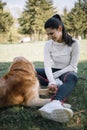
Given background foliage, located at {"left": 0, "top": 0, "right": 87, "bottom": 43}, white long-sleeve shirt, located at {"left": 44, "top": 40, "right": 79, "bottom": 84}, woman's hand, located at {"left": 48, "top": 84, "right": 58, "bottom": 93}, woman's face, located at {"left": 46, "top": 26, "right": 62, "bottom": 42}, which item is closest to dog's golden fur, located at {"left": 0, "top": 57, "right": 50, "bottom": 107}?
woman's hand, located at {"left": 48, "top": 84, "right": 58, "bottom": 93}

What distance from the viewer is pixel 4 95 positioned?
13.1 ft

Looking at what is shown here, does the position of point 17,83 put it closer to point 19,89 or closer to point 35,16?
point 19,89

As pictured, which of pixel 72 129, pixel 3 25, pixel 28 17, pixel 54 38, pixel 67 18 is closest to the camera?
pixel 72 129

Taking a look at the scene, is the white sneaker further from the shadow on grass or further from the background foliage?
the background foliage

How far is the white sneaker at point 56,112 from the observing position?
3.58 metres

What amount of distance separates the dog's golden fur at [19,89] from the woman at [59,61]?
299 mm

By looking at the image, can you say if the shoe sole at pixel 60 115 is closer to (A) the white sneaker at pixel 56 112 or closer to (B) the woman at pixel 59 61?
(A) the white sneaker at pixel 56 112

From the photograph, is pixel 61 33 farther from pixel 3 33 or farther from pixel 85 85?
pixel 3 33

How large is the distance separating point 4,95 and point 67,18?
189 ft

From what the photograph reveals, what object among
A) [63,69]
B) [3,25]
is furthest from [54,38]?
[3,25]

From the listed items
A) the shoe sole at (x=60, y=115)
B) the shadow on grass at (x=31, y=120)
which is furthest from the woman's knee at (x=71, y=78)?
the shoe sole at (x=60, y=115)

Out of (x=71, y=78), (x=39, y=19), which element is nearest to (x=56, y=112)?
(x=71, y=78)

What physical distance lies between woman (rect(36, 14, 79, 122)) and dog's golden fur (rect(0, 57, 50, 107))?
0.30 m

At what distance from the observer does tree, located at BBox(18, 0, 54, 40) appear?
55.8 meters
